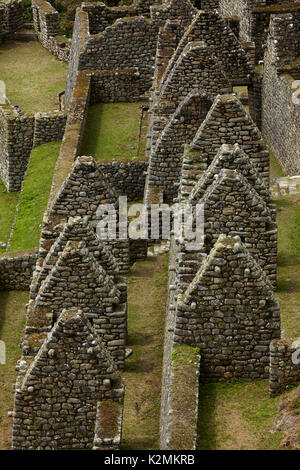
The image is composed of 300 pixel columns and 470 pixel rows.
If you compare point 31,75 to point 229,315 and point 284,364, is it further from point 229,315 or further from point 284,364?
point 284,364

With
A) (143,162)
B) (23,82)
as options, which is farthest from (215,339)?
(23,82)

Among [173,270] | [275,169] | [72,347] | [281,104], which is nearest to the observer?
[72,347]

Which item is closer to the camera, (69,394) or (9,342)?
(69,394)

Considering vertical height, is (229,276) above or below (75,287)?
below

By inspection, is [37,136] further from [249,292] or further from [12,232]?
[249,292]

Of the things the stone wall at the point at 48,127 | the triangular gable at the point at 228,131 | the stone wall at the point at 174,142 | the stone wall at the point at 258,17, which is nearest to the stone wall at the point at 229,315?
the triangular gable at the point at 228,131

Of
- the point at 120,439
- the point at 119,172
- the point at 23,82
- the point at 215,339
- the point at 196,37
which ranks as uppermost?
the point at 23,82

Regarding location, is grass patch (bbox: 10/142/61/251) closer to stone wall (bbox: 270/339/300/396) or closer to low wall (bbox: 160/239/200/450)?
low wall (bbox: 160/239/200/450)
